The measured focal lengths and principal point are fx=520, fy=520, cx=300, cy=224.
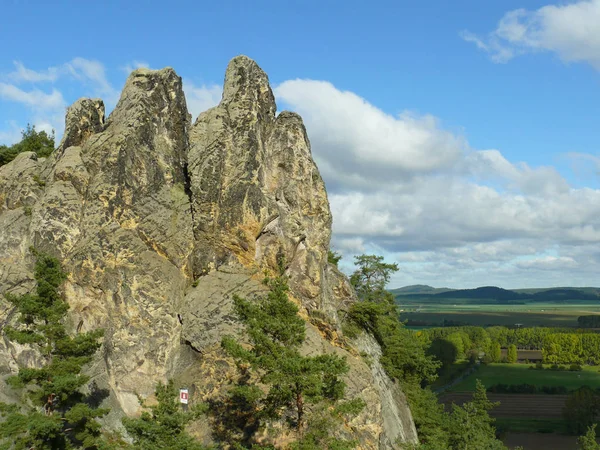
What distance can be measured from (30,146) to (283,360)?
47.3m

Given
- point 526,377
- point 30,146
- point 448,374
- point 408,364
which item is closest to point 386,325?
point 408,364

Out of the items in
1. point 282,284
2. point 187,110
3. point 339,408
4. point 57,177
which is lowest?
point 339,408

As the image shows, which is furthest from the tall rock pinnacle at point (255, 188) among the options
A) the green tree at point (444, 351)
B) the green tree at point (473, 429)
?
the green tree at point (444, 351)

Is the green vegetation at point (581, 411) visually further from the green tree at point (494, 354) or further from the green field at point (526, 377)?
the green tree at point (494, 354)

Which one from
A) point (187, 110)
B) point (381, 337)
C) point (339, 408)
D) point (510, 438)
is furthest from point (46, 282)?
point (510, 438)

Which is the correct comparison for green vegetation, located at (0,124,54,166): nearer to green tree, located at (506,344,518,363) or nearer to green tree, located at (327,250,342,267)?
green tree, located at (327,250,342,267)

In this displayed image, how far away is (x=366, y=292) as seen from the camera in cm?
5919

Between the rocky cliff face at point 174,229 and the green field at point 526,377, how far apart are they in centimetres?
10792

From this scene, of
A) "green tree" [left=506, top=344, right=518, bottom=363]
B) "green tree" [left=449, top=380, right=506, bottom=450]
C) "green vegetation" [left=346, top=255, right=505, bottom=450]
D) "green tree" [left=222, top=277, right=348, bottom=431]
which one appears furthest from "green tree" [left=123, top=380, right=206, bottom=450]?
"green tree" [left=506, top=344, right=518, bottom=363]

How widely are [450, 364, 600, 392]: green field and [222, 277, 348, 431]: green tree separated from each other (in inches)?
4655

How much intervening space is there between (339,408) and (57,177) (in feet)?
90.9

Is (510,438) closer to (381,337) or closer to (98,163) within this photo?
(381,337)

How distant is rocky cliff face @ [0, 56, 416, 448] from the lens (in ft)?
116

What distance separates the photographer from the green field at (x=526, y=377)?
469 ft
